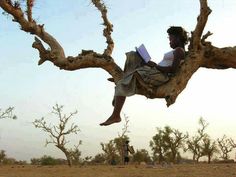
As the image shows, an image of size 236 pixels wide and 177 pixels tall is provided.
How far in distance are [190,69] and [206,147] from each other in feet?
167

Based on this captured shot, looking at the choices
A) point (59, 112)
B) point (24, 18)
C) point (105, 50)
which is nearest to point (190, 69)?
point (105, 50)

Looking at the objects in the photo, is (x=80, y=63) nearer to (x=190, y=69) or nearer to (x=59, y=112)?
(x=190, y=69)

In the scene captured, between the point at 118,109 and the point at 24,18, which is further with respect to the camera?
the point at 24,18

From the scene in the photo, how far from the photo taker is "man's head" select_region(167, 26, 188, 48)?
657 cm

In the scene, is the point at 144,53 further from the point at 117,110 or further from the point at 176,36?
the point at 117,110

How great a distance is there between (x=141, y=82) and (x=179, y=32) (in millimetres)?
966

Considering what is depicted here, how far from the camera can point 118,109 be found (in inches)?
252

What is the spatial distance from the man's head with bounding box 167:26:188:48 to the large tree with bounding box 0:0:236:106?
0.14 m

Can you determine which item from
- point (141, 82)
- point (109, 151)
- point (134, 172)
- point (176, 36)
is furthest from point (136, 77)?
point (109, 151)

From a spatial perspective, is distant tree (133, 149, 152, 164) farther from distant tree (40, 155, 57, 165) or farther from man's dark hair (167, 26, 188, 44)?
man's dark hair (167, 26, 188, 44)

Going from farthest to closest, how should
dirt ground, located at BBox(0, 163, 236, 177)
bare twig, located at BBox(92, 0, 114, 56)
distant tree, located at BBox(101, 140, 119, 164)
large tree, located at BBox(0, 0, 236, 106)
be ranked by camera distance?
1. distant tree, located at BBox(101, 140, 119, 164)
2. dirt ground, located at BBox(0, 163, 236, 177)
3. bare twig, located at BBox(92, 0, 114, 56)
4. large tree, located at BBox(0, 0, 236, 106)

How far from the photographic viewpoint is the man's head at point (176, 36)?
21.6 feet

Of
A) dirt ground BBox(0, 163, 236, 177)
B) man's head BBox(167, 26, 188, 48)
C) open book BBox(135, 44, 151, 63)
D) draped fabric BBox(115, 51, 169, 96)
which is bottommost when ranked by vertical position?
dirt ground BBox(0, 163, 236, 177)

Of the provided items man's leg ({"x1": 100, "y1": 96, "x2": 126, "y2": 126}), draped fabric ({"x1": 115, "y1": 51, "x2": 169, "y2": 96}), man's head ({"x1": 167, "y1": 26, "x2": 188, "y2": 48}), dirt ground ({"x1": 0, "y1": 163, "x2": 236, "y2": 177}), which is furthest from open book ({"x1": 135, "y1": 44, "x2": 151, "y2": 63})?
dirt ground ({"x1": 0, "y1": 163, "x2": 236, "y2": 177})
